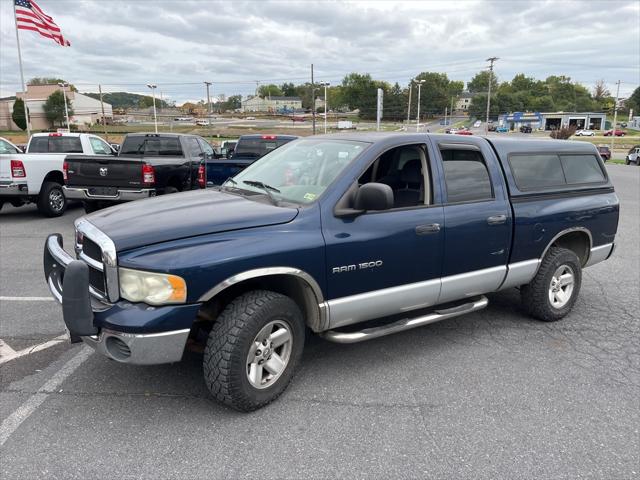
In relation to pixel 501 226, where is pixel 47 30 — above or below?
above

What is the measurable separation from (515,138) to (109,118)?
104m

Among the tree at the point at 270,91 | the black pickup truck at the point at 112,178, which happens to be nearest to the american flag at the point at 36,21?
the black pickup truck at the point at 112,178

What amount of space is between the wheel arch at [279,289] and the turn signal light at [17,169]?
28.1 feet

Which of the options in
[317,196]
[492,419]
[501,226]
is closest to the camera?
[492,419]

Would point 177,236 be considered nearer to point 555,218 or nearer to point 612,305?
point 555,218

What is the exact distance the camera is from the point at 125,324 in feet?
9.35

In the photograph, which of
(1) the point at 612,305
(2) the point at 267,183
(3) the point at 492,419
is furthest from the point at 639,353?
(2) the point at 267,183

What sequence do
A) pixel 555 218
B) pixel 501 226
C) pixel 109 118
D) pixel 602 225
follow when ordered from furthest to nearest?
pixel 109 118
pixel 602 225
pixel 555 218
pixel 501 226

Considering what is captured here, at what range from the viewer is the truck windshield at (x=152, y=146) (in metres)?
11.0

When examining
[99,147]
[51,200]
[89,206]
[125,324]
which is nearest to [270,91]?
[99,147]

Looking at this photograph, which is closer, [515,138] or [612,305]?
[515,138]

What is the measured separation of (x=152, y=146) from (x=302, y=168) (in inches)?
321

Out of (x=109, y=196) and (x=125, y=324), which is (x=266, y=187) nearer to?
(x=125, y=324)

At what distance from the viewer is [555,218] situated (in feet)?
15.5
